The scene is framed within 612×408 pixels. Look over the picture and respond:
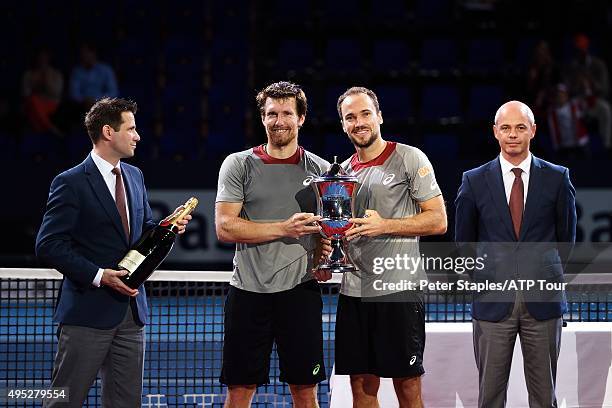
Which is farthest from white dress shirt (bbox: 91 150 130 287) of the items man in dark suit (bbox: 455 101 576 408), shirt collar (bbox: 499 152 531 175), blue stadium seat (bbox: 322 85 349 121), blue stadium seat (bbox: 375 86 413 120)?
blue stadium seat (bbox: 375 86 413 120)

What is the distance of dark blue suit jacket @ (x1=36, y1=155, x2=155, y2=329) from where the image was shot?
4219 mm

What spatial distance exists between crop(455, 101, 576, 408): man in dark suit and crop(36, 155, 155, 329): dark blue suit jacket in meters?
1.63

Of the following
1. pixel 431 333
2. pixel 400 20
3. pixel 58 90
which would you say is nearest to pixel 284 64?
pixel 400 20

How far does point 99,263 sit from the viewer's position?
4.32 metres

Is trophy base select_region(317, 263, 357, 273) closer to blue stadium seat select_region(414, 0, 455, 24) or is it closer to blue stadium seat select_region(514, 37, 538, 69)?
blue stadium seat select_region(514, 37, 538, 69)

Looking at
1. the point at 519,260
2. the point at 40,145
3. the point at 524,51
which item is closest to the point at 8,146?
the point at 40,145

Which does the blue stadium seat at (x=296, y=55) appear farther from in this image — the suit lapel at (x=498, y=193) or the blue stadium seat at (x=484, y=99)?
the suit lapel at (x=498, y=193)

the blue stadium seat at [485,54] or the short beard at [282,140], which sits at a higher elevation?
the blue stadium seat at [485,54]

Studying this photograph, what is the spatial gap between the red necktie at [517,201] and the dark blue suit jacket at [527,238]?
0.09ft

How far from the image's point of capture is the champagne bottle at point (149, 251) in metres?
4.30

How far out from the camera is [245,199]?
14.9 feet

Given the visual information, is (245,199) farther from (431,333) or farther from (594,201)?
(594,201)

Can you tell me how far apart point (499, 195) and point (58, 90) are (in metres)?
7.33

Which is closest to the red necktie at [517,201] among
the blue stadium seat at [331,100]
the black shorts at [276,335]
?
the black shorts at [276,335]
